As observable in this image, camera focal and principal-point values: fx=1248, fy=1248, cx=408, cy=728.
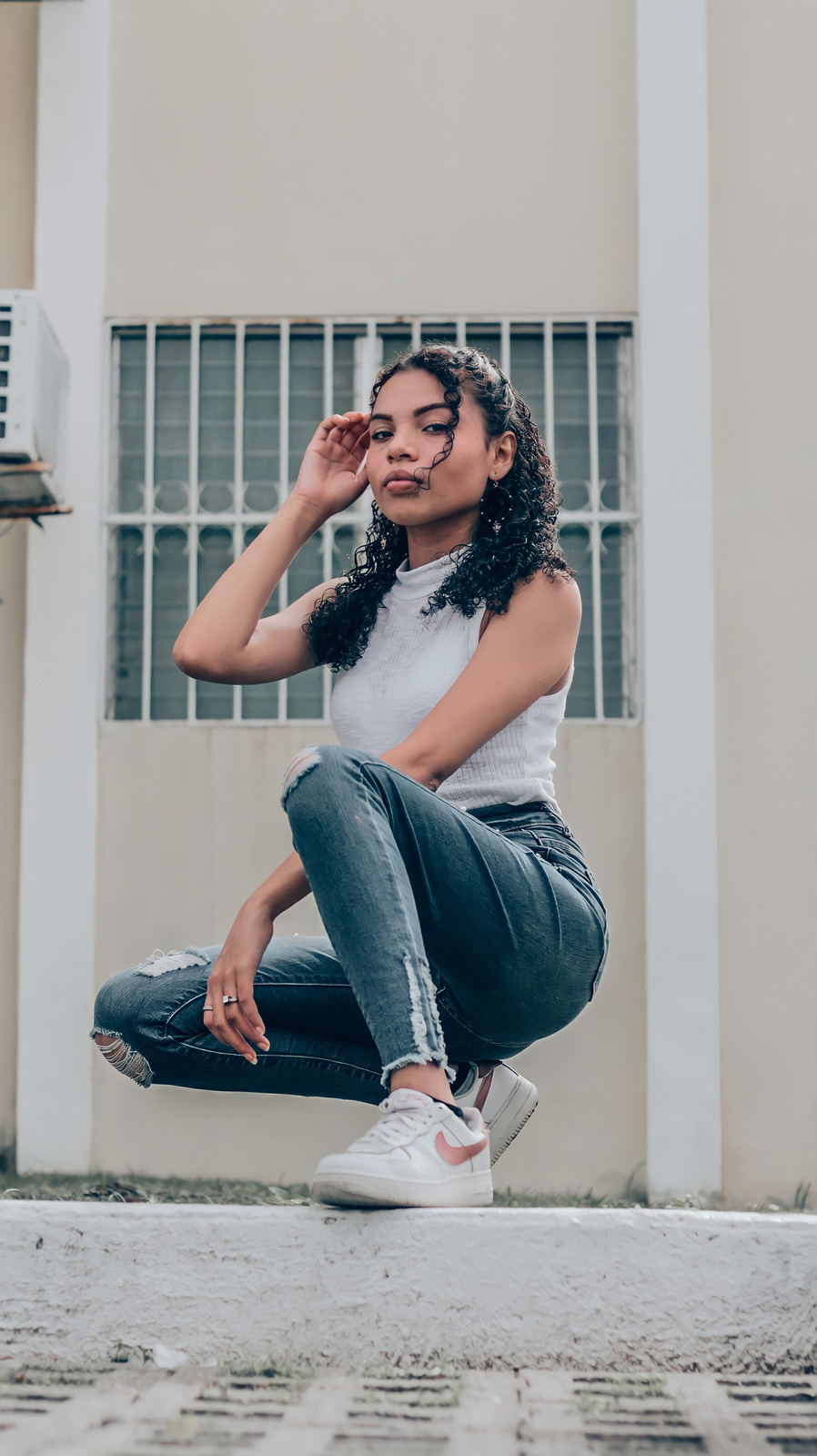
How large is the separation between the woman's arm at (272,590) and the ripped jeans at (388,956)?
0.46 m

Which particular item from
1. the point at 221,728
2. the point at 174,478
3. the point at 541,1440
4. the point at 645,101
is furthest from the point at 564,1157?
the point at 645,101

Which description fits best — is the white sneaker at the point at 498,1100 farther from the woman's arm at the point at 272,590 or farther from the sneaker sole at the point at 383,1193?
the woman's arm at the point at 272,590

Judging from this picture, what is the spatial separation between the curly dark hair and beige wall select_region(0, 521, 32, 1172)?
231cm

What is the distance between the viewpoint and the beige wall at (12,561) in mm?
4016

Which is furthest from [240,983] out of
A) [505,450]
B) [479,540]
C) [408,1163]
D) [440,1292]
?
[505,450]

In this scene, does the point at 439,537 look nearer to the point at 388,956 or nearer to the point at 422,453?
the point at 422,453

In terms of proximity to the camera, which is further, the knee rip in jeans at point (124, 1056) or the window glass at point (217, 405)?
the window glass at point (217, 405)

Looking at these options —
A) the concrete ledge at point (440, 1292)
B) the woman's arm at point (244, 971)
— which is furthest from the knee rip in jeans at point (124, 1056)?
the concrete ledge at point (440, 1292)

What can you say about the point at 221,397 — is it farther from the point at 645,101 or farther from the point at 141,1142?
the point at 141,1142

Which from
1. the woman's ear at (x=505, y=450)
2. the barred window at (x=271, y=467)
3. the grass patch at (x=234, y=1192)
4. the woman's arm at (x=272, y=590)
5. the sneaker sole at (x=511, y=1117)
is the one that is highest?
the barred window at (x=271, y=467)

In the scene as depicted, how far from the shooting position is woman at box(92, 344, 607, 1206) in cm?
148

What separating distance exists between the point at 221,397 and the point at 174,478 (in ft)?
1.09

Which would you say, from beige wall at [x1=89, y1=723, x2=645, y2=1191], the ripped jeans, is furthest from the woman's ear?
beige wall at [x1=89, y1=723, x2=645, y2=1191]

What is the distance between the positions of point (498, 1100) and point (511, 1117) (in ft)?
0.13
